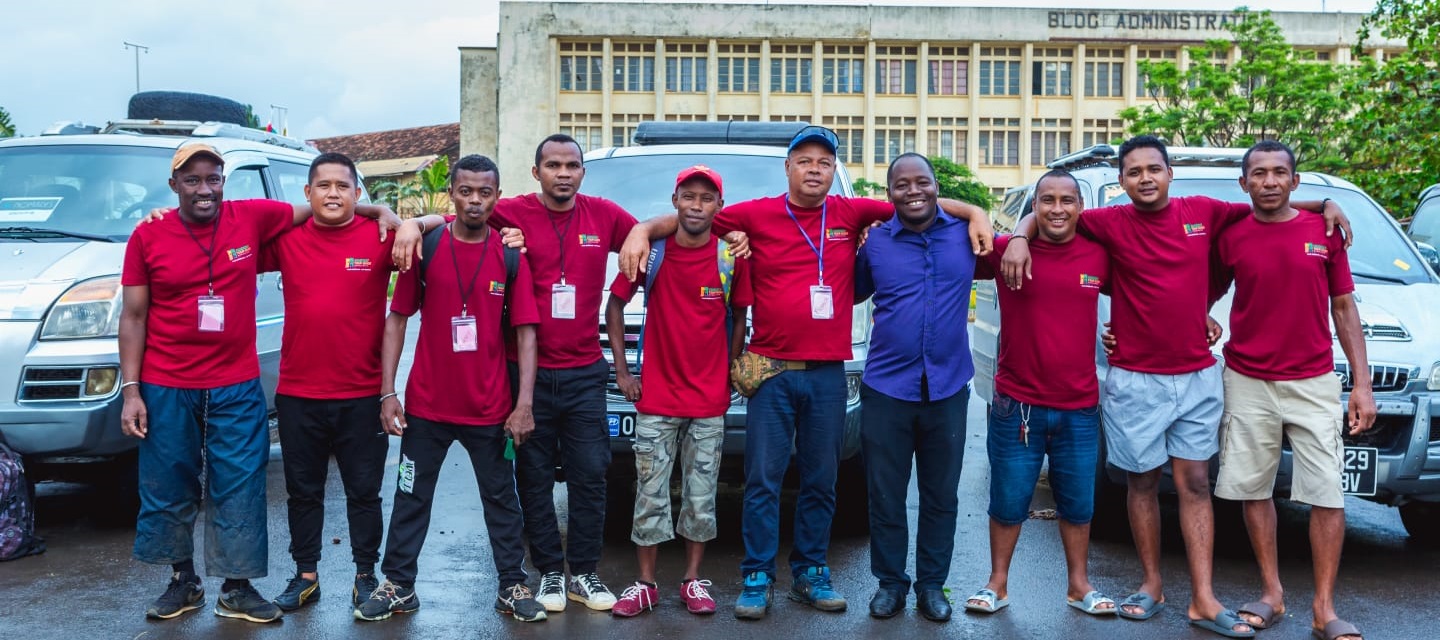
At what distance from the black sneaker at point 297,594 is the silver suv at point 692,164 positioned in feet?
4.82

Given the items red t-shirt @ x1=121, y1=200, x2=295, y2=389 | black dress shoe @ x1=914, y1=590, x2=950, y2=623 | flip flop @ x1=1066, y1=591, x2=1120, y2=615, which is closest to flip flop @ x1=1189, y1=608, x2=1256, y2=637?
flip flop @ x1=1066, y1=591, x2=1120, y2=615

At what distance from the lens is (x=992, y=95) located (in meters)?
53.5

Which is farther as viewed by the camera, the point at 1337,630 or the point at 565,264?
the point at 565,264

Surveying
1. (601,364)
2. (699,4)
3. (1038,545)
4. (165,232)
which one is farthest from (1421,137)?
(699,4)

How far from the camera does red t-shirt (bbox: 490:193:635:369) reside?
5230 mm

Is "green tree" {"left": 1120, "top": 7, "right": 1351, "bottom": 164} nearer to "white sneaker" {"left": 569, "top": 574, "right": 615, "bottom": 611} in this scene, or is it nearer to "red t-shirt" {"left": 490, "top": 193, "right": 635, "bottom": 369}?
"red t-shirt" {"left": 490, "top": 193, "right": 635, "bottom": 369}

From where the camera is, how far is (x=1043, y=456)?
206 inches

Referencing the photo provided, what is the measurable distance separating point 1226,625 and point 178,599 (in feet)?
14.0

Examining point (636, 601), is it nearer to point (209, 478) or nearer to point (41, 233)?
point (209, 478)

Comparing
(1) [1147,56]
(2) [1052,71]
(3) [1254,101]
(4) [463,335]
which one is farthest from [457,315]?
(1) [1147,56]

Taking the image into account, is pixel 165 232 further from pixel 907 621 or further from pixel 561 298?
pixel 907 621

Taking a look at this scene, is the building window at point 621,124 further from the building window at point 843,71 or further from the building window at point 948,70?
the building window at point 948,70

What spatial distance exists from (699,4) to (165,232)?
48.3 metres

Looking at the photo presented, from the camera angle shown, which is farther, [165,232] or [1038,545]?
[1038,545]
